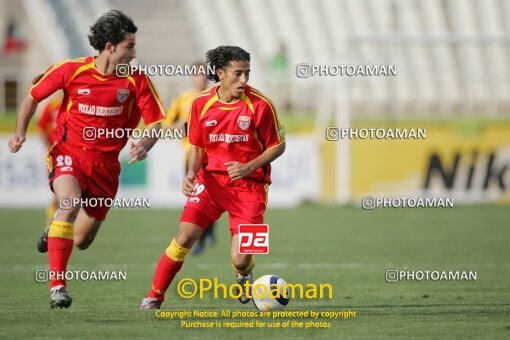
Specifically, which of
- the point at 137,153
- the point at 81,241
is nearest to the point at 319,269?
the point at 81,241

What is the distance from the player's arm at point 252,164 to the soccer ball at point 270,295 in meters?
0.83

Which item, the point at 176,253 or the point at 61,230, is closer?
the point at 176,253

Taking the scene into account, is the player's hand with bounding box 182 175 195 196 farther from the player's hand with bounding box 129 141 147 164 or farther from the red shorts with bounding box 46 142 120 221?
the red shorts with bounding box 46 142 120 221

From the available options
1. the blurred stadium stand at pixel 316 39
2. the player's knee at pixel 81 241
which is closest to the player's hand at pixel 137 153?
the player's knee at pixel 81 241

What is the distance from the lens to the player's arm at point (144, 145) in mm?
8367

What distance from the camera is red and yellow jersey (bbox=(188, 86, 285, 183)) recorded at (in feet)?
26.9

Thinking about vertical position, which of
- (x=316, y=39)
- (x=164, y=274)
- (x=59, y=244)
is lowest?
(x=164, y=274)

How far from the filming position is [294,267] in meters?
12.1

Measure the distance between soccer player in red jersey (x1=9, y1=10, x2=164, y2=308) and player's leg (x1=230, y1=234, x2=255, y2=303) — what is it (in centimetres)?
103

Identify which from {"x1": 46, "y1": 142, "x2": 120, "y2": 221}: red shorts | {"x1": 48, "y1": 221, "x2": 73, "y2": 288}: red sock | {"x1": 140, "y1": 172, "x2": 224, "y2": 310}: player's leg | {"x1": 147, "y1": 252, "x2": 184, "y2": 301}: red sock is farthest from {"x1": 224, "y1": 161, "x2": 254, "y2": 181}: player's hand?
{"x1": 48, "y1": 221, "x2": 73, "y2": 288}: red sock

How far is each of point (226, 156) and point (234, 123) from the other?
304 mm

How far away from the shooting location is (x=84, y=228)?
29.8ft

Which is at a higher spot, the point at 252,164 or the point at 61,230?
the point at 252,164

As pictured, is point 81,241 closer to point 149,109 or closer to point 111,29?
point 149,109
